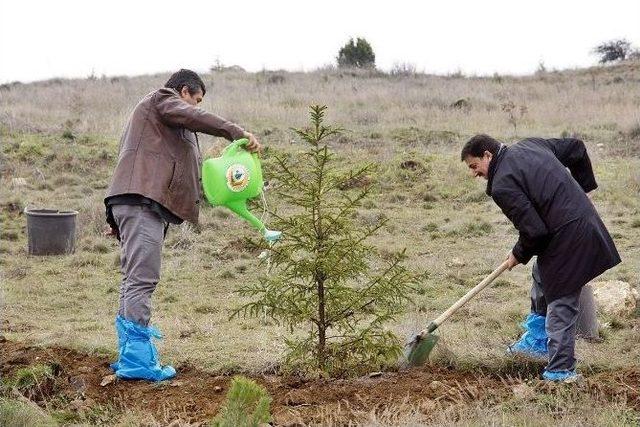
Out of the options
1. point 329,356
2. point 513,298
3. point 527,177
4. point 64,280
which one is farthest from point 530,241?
point 64,280

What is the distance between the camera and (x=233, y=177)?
14.9 feet

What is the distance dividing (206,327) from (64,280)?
114 inches

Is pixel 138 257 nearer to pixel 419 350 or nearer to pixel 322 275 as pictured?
pixel 322 275

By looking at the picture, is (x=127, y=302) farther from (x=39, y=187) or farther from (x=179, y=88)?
(x=39, y=187)

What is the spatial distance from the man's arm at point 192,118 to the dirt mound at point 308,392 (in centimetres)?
148

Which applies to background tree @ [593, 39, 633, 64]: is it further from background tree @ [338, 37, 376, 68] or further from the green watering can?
the green watering can

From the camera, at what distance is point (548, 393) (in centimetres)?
410

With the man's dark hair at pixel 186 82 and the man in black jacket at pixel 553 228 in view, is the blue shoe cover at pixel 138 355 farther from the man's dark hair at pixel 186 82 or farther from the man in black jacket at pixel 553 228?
the man in black jacket at pixel 553 228

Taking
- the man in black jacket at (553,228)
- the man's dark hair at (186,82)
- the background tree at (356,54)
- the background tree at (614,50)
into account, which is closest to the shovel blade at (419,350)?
the man in black jacket at (553,228)

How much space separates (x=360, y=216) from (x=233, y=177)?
676 centimetres

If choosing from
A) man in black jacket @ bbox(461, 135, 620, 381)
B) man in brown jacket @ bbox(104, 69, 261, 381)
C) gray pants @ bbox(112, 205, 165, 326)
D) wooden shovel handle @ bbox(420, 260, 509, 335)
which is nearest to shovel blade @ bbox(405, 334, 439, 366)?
wooden shovel handle @ bbox(420, 260, 509, 335)

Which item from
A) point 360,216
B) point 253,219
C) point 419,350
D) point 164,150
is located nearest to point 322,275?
point 253,219

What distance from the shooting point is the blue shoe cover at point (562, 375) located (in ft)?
14.4

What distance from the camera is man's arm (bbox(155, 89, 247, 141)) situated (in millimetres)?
4426
